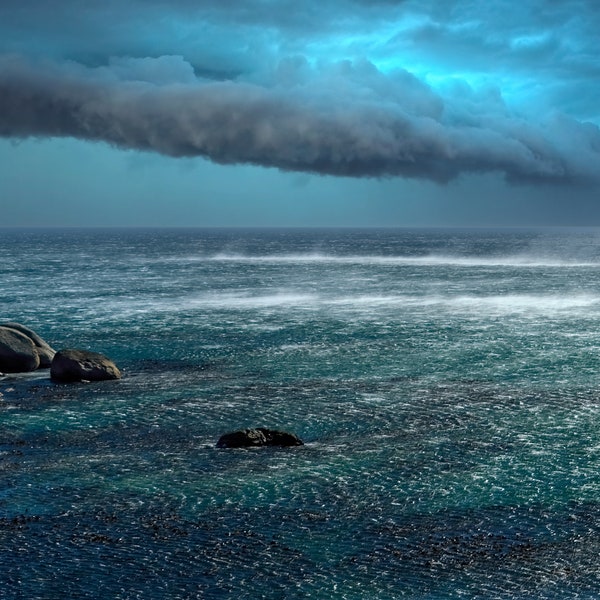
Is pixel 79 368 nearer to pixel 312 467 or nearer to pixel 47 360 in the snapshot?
pixel 47 360

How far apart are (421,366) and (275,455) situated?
23.0 metres

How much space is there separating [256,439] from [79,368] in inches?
725

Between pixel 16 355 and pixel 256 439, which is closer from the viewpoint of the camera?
pixel 256 439

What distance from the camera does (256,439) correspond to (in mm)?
35406

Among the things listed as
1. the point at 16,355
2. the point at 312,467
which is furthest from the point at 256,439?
Result: the point at 16,355

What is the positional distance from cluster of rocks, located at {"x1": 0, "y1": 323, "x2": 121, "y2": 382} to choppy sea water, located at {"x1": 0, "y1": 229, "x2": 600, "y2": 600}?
1.12 meters

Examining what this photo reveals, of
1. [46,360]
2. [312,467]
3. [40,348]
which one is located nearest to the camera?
[312,467]

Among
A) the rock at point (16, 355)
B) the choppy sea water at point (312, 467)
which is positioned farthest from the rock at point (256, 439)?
the rock at point (16, 355)

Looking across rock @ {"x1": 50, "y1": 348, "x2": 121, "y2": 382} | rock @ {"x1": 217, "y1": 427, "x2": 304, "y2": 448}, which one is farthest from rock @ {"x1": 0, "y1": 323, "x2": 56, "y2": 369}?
rock @ {"x1": 217, "y1": 427, "x2": 304, "y2": 448}

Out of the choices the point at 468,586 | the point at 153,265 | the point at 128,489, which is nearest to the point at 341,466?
the point at 128,489

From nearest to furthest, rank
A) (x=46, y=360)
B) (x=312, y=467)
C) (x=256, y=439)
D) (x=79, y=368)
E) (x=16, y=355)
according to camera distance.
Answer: (x=312, y=467), (x=256, y=439), (x=79, y=368), (x=16, y=355), (x=46, y=360)

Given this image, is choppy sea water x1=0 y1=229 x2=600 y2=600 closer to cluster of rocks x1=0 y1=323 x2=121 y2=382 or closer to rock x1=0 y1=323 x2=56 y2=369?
cluster of rocks x1=0 y1=323 x2=121 y2=382

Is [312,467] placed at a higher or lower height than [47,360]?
lower

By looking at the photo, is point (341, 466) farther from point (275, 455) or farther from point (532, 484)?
point (532, 484)
